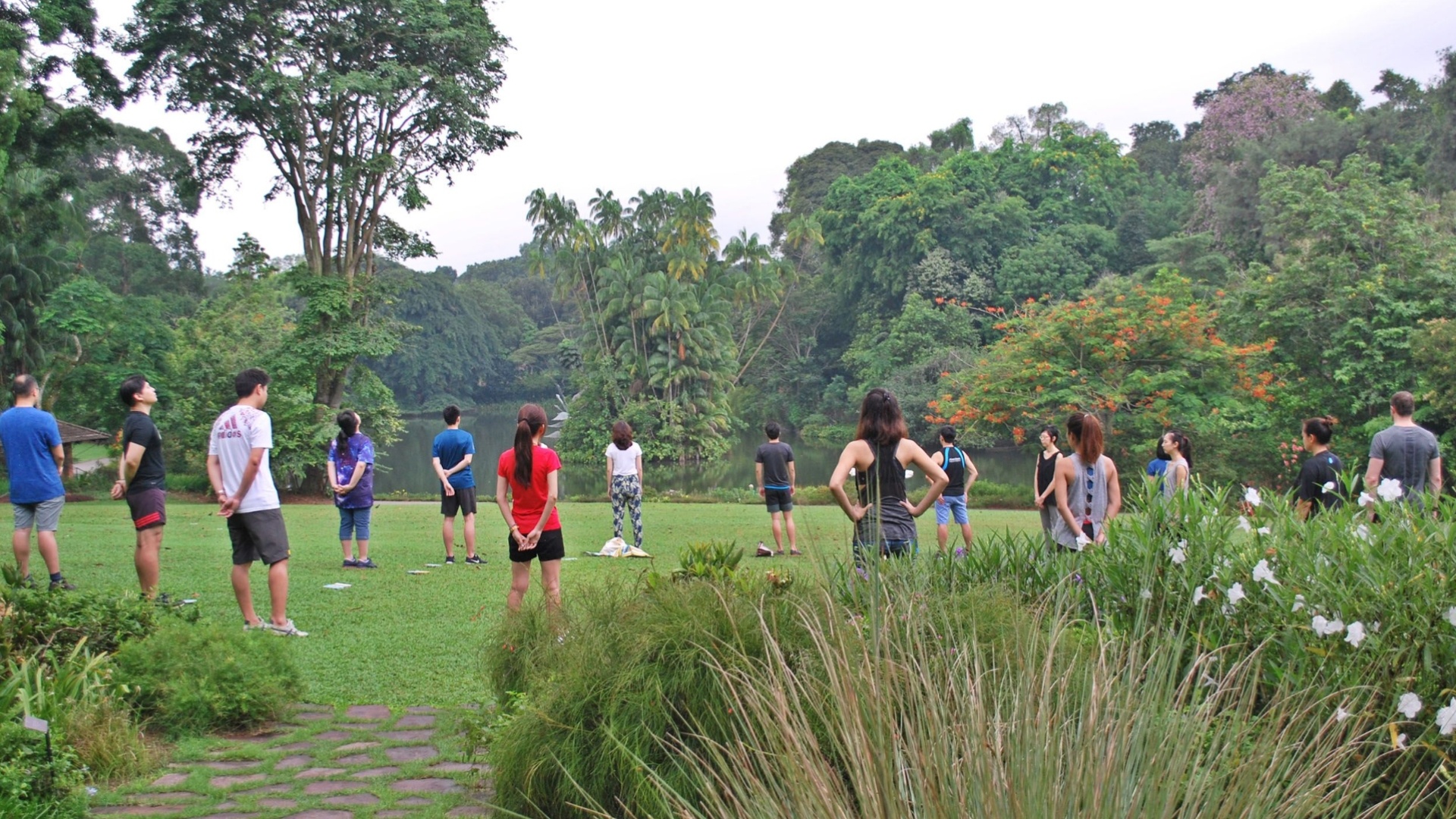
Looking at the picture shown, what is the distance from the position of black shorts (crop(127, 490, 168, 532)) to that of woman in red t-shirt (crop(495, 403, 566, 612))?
234cm

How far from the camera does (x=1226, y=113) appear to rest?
48.6 metres

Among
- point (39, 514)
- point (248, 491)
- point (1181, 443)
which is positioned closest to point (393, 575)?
point (39, 514)

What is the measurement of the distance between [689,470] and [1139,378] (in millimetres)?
23018

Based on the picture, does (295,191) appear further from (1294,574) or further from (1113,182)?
(1113,182)

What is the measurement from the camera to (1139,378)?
2709cm

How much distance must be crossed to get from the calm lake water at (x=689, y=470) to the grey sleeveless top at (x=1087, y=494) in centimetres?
2274

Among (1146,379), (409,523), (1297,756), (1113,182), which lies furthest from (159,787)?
(1113,182)

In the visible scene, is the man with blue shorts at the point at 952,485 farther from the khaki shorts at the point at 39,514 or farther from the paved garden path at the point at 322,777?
the khaki shorts at the point at 39,514

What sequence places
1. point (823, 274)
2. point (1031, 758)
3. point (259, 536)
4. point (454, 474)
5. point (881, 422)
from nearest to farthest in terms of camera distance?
point (1031, 758)
point (881, 422)
point (259, 536)
point (454, 474)
point (823, 274)

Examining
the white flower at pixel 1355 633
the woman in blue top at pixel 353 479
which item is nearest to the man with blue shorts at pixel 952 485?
the woman in blue top at pixel 353 479

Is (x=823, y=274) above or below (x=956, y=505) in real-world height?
above

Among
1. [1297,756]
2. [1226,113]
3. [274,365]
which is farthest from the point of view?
[1226,113]

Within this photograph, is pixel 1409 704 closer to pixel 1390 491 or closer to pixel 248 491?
pixel 1390 491

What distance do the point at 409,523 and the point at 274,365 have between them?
12285 mm
